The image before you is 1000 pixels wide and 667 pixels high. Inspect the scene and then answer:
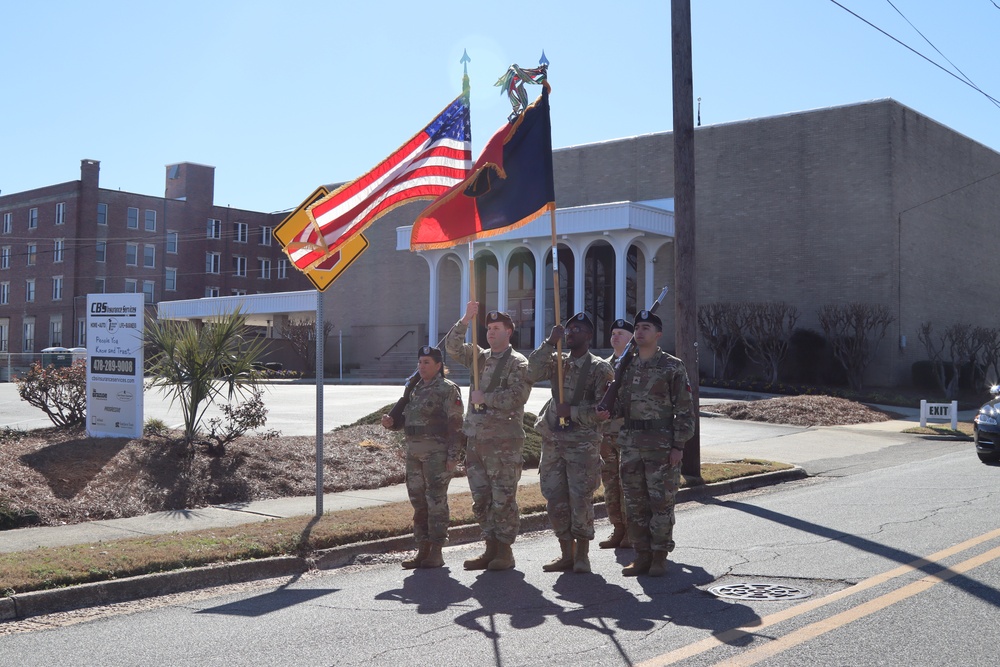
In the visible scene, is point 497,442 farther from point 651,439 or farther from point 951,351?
point 951,351

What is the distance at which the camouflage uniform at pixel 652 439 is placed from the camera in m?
7.31

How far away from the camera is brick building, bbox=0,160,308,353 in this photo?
64.4m

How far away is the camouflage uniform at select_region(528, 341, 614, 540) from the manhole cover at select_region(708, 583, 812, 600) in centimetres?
115

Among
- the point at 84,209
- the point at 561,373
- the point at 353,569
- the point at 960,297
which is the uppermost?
the point at 84,209

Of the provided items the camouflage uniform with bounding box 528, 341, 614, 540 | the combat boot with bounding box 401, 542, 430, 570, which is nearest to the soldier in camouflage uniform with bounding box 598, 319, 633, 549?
the camouflage uniform with bounding box 528, 341, 614, 540

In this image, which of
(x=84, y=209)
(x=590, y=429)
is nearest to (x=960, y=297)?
(x=590, y=429)

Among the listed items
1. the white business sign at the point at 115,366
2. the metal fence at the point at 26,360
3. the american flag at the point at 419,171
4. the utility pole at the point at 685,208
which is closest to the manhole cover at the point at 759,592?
the american flag at the point at 419,171

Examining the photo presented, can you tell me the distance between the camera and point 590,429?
770 centimetres

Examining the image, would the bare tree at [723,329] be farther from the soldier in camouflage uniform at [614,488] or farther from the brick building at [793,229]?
the soldier in camouflage uniform at [614,488]

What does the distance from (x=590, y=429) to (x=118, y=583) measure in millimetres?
3684

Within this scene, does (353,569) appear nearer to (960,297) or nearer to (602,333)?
(602,333)

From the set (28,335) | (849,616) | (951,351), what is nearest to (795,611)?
(849,616)

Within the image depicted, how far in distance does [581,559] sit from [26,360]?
4523cm

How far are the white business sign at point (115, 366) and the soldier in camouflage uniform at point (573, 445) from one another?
6594 mm
